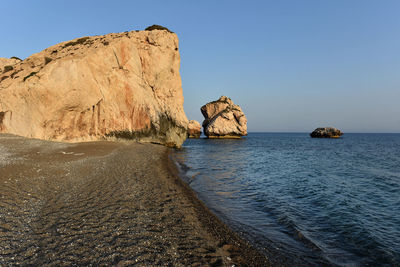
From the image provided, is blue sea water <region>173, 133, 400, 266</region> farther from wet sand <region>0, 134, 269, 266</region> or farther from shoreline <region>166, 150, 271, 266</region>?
wet sand <region>0, 134, 269, 266</region>

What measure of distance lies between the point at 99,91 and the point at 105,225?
28210mm

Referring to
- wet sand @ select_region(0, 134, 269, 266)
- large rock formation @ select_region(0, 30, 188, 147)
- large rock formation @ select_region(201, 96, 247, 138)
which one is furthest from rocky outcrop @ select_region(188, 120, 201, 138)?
wet sand @ select_region(0, 134, 269, 266)

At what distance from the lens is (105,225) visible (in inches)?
289

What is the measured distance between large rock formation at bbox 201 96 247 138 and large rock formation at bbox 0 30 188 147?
52550mm

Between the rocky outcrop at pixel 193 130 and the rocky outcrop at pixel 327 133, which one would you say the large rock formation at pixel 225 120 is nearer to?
the rocky outcrop at pixel 193 130

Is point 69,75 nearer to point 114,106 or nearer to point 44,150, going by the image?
point 114,106

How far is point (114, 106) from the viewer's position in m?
33.3

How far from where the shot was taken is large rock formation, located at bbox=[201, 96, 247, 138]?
97188mm

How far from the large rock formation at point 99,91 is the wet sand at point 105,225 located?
1583 cm

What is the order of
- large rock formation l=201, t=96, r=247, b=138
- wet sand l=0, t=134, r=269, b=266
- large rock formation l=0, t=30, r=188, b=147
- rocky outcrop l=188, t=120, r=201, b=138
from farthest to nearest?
rocky outcrop l=188, t=120, r=201, b=138, large rock formation l=201, t=96, r=247, b=138, large rock formation l=0, t=30, r=188, b=147, wet sand l=0, t=134, r=269, b=266

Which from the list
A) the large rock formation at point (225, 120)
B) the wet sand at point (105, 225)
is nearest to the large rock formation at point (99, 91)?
the wet sand at point (105, 225)

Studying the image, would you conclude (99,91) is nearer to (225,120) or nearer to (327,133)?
(225,120)

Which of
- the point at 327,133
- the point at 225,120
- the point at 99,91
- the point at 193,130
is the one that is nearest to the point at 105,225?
the point at 99,91

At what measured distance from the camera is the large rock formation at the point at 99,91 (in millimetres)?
26969
